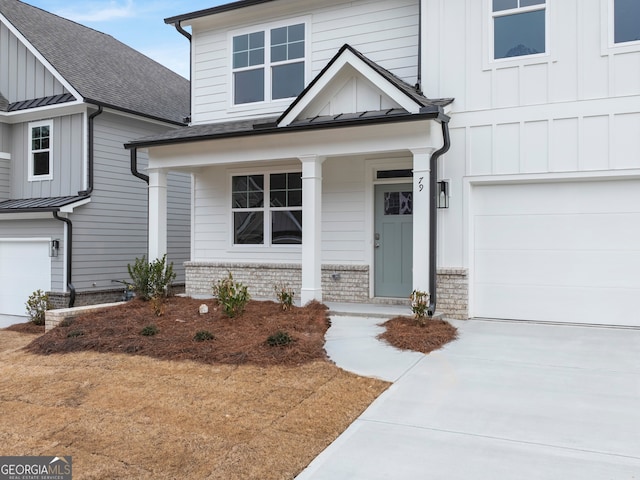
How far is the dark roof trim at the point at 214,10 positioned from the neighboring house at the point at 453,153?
0.16ft

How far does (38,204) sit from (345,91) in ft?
28.4

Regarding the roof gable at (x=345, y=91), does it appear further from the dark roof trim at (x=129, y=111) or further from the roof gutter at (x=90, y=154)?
the roof gutter at (x=90, y=154)

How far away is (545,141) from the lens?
837cm

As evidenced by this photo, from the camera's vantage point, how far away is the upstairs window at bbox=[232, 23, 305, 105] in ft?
36.5

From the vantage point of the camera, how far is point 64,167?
1395cm

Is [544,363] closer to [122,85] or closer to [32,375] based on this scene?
[32,375]

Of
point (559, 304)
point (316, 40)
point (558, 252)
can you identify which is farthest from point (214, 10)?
point (559, 304)

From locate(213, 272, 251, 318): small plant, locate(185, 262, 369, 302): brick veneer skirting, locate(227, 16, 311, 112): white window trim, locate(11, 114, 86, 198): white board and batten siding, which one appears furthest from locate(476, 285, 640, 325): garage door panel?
locate(11, 114, 86, 198): white board and batten siding

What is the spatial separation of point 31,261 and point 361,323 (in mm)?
9562

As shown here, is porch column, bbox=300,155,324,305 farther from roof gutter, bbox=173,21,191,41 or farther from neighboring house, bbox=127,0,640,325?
roof gutter, bbox=173,21,191,41

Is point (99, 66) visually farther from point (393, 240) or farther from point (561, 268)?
point (561, 268)

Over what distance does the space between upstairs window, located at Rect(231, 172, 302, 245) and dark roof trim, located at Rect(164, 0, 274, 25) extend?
3459 mm

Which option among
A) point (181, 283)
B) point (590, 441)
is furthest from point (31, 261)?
point (590, 441)

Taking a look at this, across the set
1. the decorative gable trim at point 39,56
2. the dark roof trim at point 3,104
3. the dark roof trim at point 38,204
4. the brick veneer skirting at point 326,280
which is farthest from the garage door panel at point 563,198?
the dark roof trim at point 3,104
